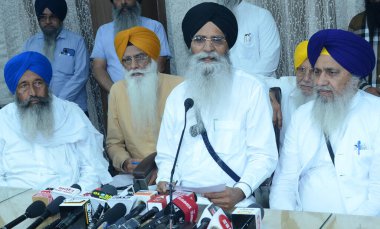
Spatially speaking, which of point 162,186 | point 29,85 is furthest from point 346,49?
point 29,85

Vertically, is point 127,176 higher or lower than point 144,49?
lower

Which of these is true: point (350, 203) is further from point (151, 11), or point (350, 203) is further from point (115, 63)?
point (151, 11)

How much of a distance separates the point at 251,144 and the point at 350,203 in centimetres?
66

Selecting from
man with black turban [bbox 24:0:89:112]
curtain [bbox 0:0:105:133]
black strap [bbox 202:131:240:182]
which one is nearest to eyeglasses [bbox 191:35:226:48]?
black strap [bbox 202:131:240:182]

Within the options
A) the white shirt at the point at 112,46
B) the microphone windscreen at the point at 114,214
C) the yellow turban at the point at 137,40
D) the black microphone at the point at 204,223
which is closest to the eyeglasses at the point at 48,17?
the white shirt at the point at 112,46

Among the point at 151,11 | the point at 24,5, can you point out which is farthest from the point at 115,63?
the point at 24,5

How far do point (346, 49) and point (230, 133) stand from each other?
82cm

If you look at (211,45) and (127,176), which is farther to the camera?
(127,176)

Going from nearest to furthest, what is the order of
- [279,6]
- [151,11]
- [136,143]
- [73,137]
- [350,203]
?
[350,203], [73,137], [136,143], [279,6], [151,11]

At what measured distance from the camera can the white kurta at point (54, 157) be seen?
3984 mm

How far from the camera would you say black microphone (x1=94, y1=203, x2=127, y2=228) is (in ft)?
7.83

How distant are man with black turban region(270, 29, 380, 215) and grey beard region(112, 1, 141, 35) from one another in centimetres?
258

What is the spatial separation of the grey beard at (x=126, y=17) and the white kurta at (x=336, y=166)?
2.64 metres

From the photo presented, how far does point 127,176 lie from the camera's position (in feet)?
14.3
